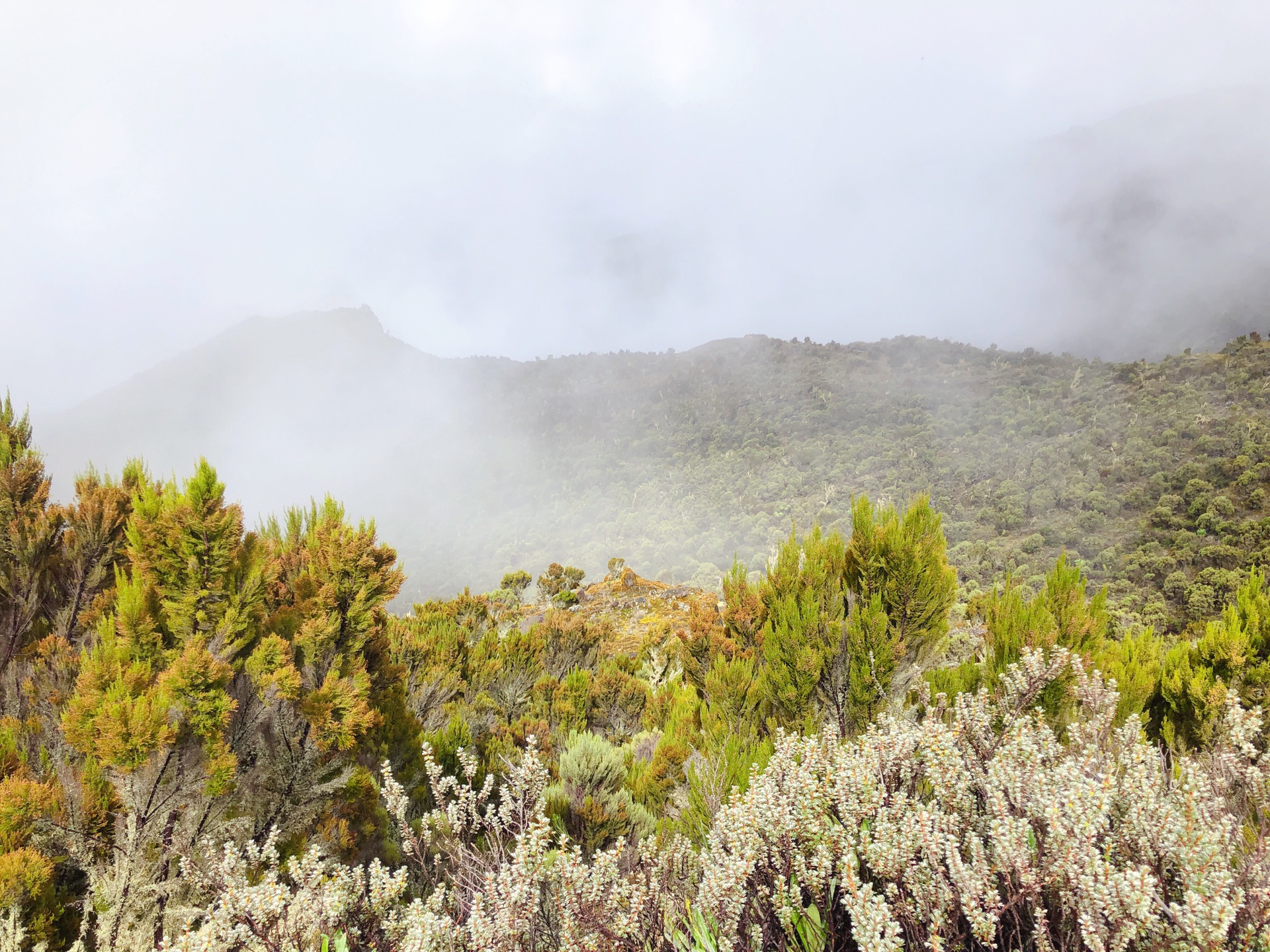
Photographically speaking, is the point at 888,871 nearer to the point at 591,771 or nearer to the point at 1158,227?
the point at 591,771

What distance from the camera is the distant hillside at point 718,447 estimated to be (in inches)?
1186

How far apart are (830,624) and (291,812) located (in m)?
4.46

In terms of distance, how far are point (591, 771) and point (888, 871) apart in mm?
2952

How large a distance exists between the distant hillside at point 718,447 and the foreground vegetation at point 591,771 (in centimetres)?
212

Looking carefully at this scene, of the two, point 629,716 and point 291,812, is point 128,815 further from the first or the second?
point 629,716

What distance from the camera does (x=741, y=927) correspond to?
2.23 metres

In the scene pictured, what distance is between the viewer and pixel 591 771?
441 centimetres

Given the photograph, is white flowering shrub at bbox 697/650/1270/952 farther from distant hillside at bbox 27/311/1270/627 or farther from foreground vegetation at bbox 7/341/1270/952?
distant hillside at bbox 27/311/1270/627

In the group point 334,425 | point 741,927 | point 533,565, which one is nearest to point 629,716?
point 741,927

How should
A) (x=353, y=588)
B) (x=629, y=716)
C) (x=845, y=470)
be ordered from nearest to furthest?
1. (x=353, y=588)
2. (x=629, y=716)
3. (x=845, y=470)

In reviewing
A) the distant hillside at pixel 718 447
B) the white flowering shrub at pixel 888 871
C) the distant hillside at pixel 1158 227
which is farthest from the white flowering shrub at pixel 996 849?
the distant hillside at pixel 1158 227

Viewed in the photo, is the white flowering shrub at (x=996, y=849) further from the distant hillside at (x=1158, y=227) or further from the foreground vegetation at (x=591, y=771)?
the distant hillside at (x=1158, y=227)

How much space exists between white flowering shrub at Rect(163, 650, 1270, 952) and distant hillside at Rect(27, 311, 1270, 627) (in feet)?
10.4

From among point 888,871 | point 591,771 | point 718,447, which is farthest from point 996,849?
point 718,447
